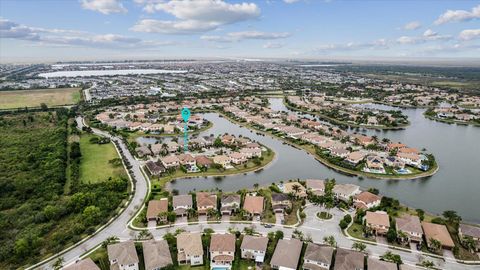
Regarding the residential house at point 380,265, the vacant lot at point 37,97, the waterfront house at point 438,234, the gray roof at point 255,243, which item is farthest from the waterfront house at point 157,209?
the vacant lot at point 37,97

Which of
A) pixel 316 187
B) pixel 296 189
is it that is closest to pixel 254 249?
pixel 296 189

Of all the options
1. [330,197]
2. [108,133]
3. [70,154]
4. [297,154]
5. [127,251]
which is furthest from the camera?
[108,133]

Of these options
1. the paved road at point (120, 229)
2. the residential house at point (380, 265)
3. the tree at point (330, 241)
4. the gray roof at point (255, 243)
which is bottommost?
the paved road at point (120, 229)

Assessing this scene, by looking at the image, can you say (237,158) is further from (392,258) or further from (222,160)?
(392,258)

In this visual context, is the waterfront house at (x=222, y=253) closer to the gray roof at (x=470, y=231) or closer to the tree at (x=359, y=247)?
the tree at (x=359, y=247)

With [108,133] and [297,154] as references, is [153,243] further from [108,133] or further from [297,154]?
[108,133]

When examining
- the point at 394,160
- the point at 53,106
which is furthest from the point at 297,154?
the point at 53,106
